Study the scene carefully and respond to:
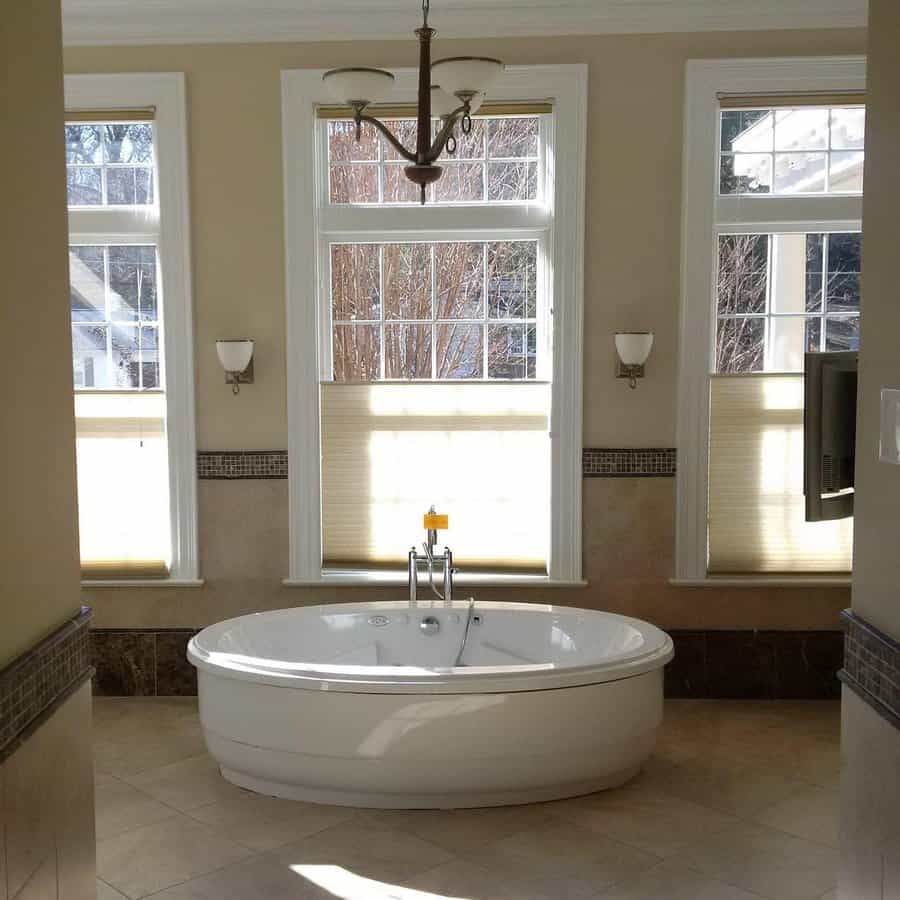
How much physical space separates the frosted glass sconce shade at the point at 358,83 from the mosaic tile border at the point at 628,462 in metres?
2.22

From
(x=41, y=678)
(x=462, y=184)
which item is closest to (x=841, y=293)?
(x=462, y=184)

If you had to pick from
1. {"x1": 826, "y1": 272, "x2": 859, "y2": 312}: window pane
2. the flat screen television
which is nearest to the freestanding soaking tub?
the flat screen television

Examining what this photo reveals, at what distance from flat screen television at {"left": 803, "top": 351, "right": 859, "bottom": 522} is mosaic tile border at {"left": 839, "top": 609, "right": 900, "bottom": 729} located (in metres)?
0.40

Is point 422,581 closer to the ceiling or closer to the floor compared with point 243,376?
closer to the floor

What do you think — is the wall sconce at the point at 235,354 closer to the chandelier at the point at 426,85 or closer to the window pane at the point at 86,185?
the window pane at the point at 86,185

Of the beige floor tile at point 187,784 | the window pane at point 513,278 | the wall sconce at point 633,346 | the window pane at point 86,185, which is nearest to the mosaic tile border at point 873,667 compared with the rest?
the beige floor tile at point 187,784

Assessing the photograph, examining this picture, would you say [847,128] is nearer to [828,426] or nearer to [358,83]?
[358,83]

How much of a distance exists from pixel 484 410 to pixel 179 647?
5.89 feet

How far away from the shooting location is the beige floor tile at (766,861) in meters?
3.18

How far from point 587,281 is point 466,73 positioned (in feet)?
6.38

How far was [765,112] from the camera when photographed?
4.83m

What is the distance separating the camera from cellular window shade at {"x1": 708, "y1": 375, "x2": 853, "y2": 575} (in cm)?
488

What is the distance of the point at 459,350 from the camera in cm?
499

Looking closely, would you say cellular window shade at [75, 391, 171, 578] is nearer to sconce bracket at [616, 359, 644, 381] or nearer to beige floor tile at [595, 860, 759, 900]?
sconce bracket at [616, 359, 644, 381]
